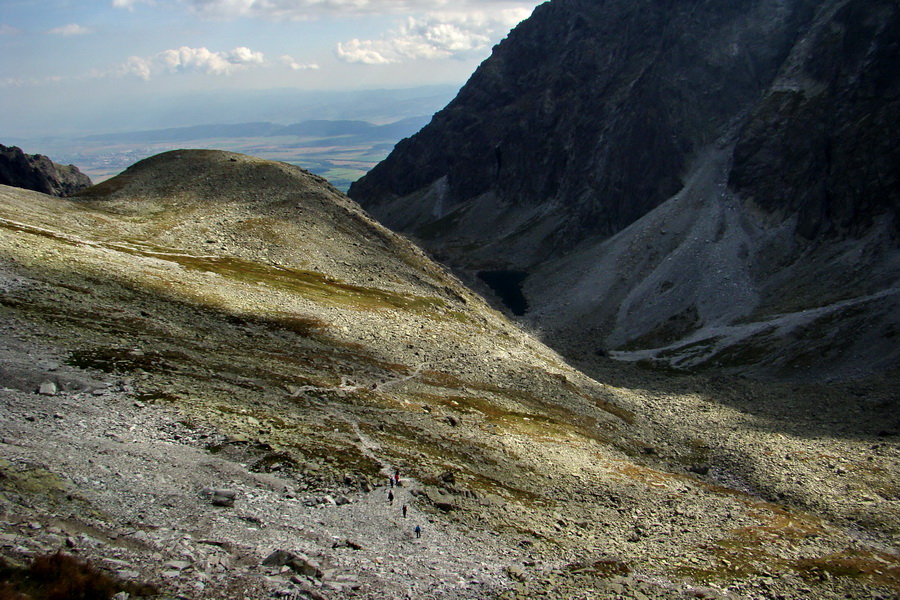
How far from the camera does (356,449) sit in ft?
111

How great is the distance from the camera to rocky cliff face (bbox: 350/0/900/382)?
301 ft

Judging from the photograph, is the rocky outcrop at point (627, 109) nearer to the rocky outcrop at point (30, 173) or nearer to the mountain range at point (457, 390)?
the mountain range at point (457, 390)

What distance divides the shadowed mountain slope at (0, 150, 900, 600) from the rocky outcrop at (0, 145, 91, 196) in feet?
281

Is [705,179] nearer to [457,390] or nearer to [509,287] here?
[509,287]

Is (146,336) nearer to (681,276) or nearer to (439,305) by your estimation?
(439,305)

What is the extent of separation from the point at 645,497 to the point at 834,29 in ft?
374

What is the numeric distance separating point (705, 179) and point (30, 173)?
15438 cm

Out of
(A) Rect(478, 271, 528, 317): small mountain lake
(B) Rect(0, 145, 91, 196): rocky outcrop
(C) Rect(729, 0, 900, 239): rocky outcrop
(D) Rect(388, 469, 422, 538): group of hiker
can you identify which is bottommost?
(A) Rect(478, 271, 528, 317): small mountain lake

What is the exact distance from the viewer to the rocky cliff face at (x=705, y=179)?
91.6 meters

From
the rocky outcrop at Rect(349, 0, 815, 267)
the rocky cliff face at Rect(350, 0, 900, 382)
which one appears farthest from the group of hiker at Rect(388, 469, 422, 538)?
the rocky outcrop at Rect(349, 0, 815, 267)

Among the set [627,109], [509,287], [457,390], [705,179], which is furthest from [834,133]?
[457,390]

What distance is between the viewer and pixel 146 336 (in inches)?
1558

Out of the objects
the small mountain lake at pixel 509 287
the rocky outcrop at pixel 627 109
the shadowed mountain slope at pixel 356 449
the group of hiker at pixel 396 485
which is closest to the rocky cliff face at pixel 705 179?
the rocky outcrop at pixel 627 109

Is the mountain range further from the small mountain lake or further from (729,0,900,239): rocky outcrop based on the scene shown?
the small mountain lake
